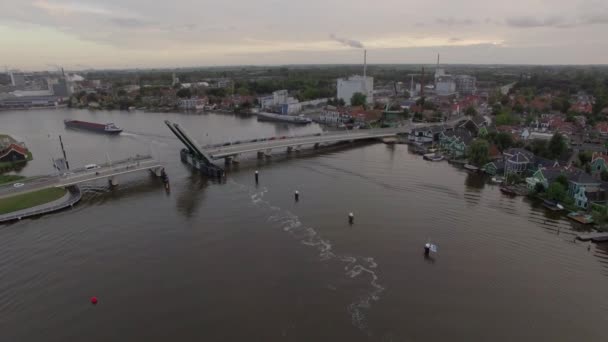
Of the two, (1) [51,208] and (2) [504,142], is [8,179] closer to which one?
(1) [51,208]

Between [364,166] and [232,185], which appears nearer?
[232,185]

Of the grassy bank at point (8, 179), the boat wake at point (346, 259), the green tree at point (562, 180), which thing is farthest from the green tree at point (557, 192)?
the grassy bank at point (8, 179)

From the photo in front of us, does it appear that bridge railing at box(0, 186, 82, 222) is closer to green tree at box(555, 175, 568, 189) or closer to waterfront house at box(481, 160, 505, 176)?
waterfront house at box(481, 160, 505, 176)

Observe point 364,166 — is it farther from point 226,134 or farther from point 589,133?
point 589,133

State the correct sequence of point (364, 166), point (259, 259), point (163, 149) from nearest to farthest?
point (259, 259), point (364, 166), point (163, 149)

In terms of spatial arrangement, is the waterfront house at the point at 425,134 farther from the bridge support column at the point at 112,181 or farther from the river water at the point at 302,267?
the bridge support column at the point at 112,181

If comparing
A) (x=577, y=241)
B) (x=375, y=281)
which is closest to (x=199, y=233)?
(x=375, y=281)

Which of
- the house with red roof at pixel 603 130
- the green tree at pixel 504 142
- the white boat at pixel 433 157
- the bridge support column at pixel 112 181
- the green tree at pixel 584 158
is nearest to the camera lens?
the bridge support column at pixel 112 181
